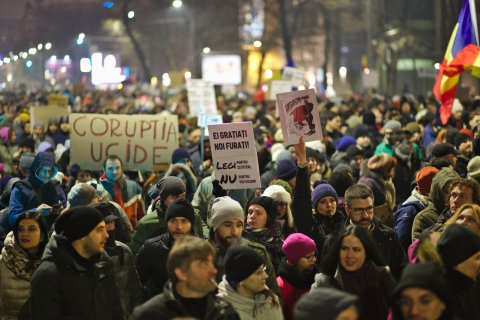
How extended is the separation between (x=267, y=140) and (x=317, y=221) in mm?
8178

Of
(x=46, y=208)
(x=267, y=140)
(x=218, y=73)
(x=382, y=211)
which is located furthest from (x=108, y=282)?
(x=218, y=73)

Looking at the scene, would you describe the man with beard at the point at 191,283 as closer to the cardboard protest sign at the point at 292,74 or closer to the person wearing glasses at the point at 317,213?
the person wearing glasses at the point at 317,213

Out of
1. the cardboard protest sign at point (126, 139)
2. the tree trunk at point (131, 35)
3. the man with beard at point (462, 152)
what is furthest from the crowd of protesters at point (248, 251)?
the tree trunk at point (131, 35)

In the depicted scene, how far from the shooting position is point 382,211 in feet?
35.0

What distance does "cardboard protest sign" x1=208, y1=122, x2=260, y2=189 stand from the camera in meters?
10.1

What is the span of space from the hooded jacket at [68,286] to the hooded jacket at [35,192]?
12.3 ft

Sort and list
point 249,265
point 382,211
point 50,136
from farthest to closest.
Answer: point 50,136, point 382,211, point 249,265

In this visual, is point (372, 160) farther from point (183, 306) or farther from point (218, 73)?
point (218, 73)

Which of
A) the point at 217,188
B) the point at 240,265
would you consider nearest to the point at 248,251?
the point at 240,265

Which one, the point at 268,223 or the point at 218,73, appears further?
the point at 218,73

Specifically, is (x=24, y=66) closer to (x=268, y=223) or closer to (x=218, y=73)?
(x=218, y=73)

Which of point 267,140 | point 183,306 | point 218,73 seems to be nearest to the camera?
point 183,306

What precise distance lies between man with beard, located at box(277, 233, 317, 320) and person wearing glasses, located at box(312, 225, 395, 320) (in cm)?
85

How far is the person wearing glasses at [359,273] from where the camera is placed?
21.4ft
